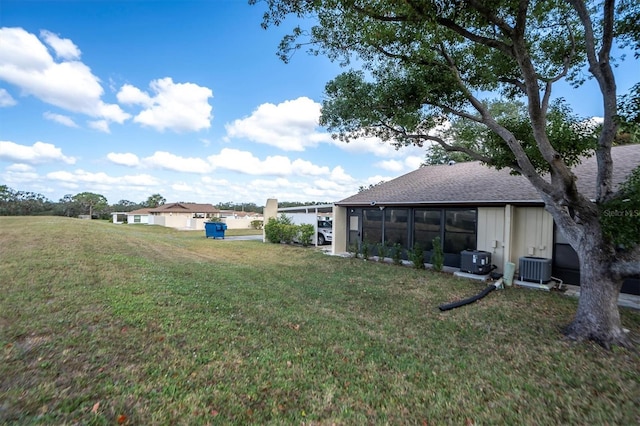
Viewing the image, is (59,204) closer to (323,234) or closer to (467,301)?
(323,234)

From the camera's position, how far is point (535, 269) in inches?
269

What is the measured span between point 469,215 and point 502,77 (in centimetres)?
395

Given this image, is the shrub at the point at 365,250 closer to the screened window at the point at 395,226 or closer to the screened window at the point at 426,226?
the screened window at the point at 395,226

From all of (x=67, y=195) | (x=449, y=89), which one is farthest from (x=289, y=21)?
(x=67, y=195)

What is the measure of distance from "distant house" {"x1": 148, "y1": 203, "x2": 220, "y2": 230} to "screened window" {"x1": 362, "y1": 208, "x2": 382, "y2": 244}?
22269 mm

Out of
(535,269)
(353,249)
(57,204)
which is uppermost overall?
(57,204)

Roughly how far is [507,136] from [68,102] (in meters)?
14.3

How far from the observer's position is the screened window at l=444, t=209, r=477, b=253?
8.48 metres

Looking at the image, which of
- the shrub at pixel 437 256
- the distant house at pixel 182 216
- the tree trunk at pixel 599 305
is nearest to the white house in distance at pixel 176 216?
the distant house at pixel 182 216

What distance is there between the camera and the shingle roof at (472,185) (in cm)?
755

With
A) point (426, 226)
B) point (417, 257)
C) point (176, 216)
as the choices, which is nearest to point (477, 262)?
point (417, 257)

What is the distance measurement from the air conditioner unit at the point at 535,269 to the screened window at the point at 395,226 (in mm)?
3532

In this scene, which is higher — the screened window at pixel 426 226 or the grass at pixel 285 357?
the screened window at pixel 426 226

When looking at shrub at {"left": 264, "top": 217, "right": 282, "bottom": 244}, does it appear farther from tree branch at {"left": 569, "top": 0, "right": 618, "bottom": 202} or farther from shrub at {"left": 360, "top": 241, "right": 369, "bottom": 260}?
tree branch at {"left": 569, "top": 0, "right": 618, "bottom": 202}
